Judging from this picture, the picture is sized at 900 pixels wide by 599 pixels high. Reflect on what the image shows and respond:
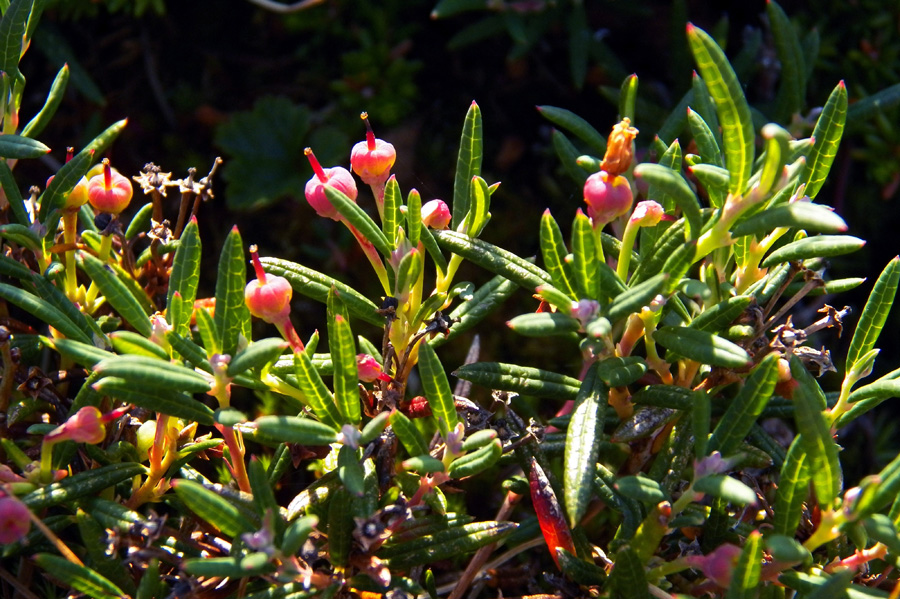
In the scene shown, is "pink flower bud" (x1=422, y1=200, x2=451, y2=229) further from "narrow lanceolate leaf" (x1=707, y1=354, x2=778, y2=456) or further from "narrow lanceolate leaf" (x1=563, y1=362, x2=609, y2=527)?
"narrow lanceolate leaf" (x1=707, y1=354, x2=778, y2=456)

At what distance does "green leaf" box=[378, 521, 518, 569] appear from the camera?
46.6 inches

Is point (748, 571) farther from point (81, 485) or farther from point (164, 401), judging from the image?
point (81, 485)

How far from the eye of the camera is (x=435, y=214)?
1.28m

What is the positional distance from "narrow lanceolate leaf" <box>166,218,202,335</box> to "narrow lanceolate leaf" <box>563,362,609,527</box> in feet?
1.98

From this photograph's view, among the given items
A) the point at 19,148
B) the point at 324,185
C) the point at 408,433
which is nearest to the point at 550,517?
the point at 408,433

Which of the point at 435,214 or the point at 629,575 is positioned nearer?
the point at 629,575

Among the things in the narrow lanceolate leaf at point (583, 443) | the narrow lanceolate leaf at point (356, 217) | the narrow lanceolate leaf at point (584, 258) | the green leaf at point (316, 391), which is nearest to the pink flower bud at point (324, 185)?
the narrow lanceolate leaf at point (356, 217)

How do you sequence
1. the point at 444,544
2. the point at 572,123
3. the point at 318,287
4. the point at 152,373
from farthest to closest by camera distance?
the point at 572,123, the point at 318,287, the point at 444,544, the point at 152,373

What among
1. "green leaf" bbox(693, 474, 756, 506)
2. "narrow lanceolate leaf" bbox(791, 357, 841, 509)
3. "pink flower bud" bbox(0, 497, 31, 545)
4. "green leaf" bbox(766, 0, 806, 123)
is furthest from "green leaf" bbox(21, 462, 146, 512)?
"green leaf" bbox(766, 0, 806, 123)

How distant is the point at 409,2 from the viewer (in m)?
2.41

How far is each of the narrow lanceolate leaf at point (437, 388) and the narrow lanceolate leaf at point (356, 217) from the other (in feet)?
0.65

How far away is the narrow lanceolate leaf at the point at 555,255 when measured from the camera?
1132mm

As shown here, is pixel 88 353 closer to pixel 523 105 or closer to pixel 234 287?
pixel 234 287

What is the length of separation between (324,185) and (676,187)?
521 millimetres
